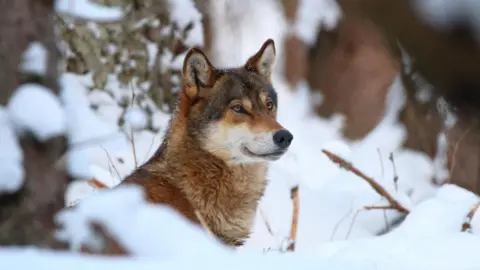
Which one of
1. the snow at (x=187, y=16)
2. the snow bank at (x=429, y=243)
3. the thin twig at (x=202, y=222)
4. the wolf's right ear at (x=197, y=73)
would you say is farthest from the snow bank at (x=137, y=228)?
the snow at (x=187, y=16)

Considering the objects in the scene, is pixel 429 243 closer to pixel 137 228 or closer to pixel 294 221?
pixel 294 221

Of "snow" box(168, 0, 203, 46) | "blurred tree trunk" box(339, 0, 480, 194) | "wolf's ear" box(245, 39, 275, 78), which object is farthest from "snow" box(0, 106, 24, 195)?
"snow" box(168, 0, 203, 46)

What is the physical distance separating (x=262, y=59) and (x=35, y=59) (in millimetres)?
2779

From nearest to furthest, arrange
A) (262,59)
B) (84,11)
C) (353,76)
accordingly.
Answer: (84,11) → (262,59) → (353,76)

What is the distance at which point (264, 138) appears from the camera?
4441 millimetres

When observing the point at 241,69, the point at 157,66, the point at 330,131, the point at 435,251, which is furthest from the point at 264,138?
the point at 330,131

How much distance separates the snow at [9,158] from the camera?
6.84 ft

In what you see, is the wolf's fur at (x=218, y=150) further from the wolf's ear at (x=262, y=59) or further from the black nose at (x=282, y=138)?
the wolf's ear at (x=262, y=59)

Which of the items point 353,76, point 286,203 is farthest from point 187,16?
point 353,76

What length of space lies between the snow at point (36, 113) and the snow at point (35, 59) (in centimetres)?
10

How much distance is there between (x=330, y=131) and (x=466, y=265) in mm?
9484

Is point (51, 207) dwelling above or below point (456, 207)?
above

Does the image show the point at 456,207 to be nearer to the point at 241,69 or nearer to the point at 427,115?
the point at 241,69

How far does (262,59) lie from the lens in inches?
191
